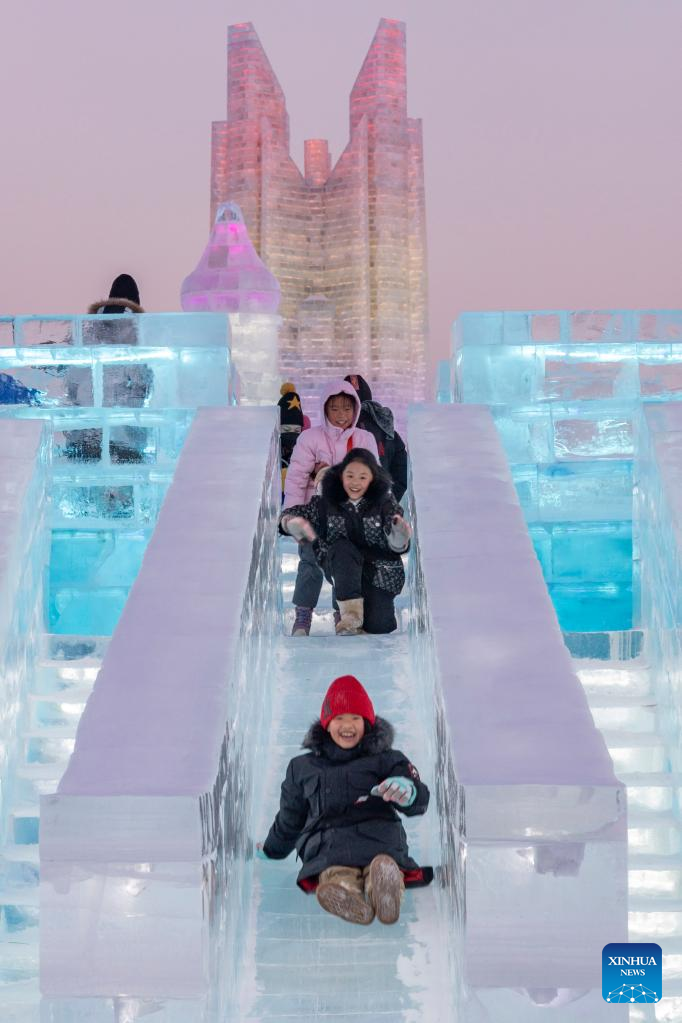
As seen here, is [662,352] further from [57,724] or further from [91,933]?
[91,933]

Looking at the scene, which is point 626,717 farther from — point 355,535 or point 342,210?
point 342,210

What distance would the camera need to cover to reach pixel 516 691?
14.5ft

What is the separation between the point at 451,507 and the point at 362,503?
28.3 inches

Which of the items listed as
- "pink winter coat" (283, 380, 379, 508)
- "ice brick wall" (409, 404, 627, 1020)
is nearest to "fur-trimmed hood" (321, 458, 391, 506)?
"pink winter coat" (283, 380, 379, 508)

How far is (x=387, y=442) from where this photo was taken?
8328 mm

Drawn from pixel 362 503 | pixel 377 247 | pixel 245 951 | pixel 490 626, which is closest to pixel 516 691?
pixel 490 626

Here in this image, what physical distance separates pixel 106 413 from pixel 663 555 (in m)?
3.40

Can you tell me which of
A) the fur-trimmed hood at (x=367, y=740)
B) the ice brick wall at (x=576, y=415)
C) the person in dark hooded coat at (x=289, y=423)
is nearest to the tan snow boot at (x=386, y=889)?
the fur-trimmed hood at (x=367, y=740)

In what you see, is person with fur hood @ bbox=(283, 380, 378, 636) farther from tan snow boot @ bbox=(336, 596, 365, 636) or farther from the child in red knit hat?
the child in red knit hat

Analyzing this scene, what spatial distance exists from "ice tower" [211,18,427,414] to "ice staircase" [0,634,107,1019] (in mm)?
32052

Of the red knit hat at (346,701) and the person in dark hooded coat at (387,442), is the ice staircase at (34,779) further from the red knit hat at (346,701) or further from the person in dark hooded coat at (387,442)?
the person in dark hooded coat at (387,442)

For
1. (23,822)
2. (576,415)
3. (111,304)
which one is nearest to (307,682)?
(23,822)

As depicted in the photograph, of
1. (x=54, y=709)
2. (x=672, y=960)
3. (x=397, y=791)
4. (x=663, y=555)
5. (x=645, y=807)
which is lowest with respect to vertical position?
(x=672, y=960)

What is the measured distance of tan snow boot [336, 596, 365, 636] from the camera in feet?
21.6
